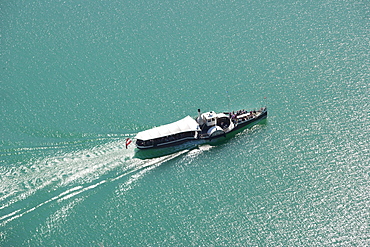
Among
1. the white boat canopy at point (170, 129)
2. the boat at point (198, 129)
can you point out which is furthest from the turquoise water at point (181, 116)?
the white boat canopy at point (170, 129)

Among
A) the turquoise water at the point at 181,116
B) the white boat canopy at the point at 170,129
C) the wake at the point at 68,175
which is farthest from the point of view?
the white boat canopy at the point at 170,129

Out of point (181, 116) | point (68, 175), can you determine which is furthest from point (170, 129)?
point (68, 175)

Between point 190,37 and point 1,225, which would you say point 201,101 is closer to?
point 190,37

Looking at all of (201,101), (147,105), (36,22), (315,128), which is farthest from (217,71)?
(36,22)

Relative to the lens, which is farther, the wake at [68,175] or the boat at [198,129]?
the boat at [198,129]

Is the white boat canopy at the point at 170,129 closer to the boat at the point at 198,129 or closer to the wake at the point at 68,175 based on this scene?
the boat at the point at 198,129

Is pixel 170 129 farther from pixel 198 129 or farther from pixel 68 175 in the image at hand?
pixel 68 175
